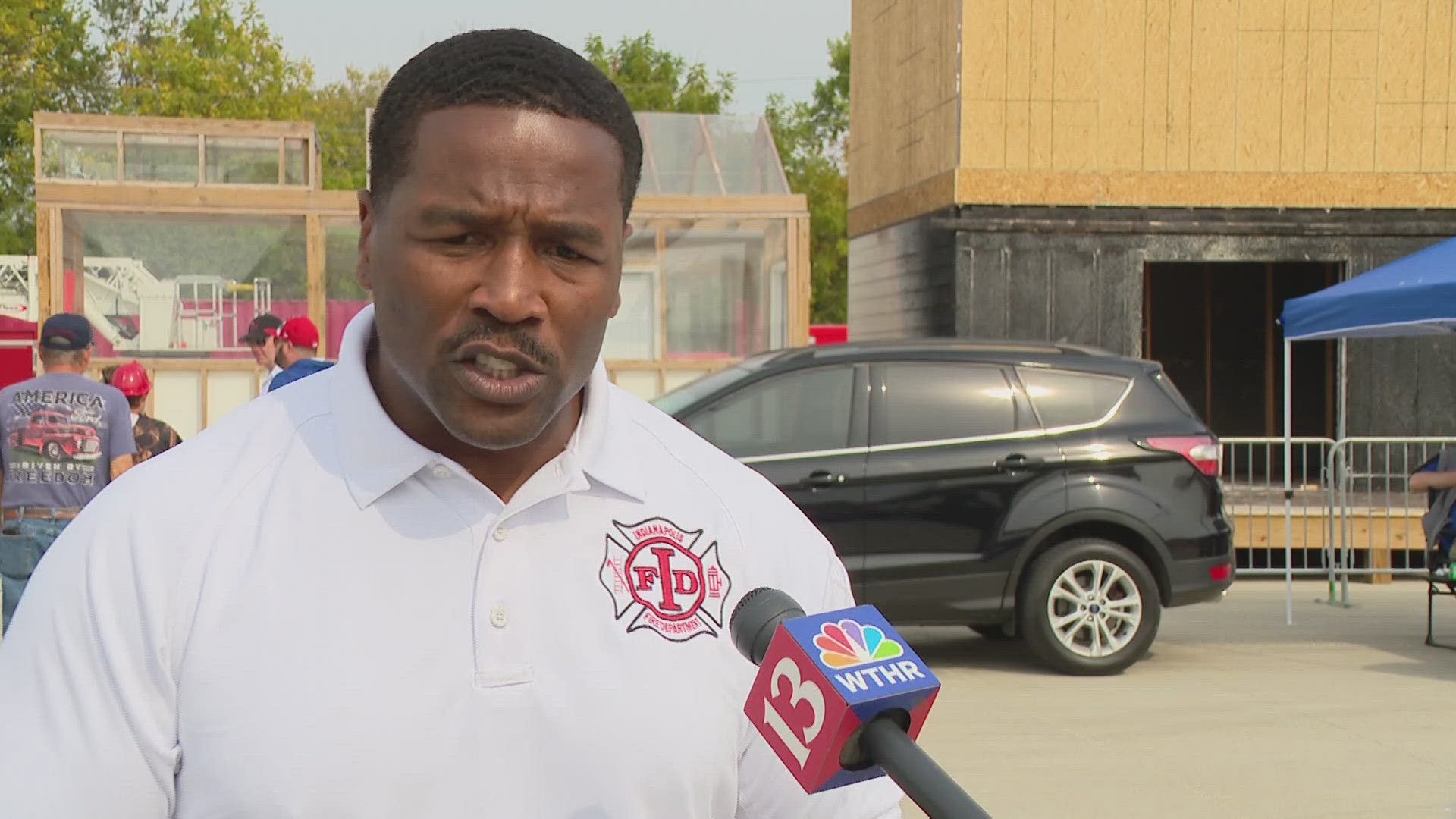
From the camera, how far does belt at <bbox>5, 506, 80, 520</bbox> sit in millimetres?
6922

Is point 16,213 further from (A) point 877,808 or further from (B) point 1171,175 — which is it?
(A) point 877,808

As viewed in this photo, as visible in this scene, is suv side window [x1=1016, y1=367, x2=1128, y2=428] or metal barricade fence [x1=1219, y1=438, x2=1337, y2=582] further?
metal barricade fence [x1=1219, y1=438, x2=1337, y2=582]

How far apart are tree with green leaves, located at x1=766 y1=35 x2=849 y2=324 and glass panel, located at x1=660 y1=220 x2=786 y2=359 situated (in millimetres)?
26881

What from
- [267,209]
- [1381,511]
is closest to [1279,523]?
[1381,511]

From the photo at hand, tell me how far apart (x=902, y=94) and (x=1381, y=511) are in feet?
21.5

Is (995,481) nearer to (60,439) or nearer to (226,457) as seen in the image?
(60,439)

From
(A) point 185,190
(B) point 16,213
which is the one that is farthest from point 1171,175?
(B) point 16,213

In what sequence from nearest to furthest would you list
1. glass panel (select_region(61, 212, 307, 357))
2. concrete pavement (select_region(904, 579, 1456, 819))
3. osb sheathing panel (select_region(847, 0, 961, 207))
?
concrete pavement (select_region(904, 579, 1456, 819)) < glass panel (select_region(61, 212, 307, 357)) < osb sheathing panel (select_region(847, 0, 961, 207))

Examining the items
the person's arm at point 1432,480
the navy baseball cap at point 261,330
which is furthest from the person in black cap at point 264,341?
the person's arm at point 1432,480

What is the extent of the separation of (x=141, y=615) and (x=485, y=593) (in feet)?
1.11

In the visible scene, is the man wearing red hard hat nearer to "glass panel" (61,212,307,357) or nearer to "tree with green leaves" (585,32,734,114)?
"glass panel" (61,212,307,357)

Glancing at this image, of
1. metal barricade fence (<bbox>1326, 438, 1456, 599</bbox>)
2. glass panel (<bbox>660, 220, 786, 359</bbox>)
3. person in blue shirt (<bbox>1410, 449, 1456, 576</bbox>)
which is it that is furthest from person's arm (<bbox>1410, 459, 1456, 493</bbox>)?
glass panel (<bbox>660, 220, 786, 359</bbox>)

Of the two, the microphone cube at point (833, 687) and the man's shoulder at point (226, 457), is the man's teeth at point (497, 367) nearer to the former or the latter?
the man's shoulder at point (226, 457)

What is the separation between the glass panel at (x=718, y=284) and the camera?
15008mm
